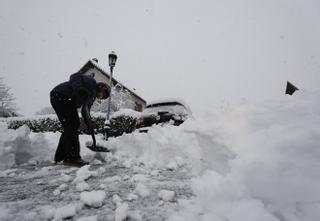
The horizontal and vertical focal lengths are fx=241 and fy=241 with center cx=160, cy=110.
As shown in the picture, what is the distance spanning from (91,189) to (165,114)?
11.9 ft

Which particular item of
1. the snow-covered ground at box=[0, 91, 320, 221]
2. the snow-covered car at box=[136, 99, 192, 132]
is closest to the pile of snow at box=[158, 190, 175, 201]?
the snow-covered ground at box=[0, 91, 320, 221]

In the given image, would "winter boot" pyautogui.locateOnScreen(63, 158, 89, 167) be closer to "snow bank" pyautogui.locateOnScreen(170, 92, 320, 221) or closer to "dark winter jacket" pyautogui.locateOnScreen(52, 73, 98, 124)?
"dark winter jacket" pyautogui.locateOnScreen(52, 73, 98, 124)

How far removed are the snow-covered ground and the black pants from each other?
66 cm

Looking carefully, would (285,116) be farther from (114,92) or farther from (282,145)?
(114,92)

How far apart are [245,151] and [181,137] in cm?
174

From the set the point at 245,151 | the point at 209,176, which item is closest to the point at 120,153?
the point at 209,176

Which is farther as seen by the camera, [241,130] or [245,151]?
[241,130]

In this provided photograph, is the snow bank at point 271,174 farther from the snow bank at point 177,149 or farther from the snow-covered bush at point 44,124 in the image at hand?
the snow-covered bush at point 44,124

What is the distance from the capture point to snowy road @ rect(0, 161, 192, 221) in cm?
187

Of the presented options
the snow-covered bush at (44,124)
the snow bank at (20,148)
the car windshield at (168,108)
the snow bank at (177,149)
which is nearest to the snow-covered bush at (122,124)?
the snow-covered bush at (44,124)

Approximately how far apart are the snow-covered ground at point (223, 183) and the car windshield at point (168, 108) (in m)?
2.67

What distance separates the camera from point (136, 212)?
1885mm

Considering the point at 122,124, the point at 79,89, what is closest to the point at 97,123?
the point at 122,124

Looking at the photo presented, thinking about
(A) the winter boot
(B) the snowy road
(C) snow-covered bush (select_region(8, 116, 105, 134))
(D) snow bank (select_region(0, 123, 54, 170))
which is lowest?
(B) the snowy road
